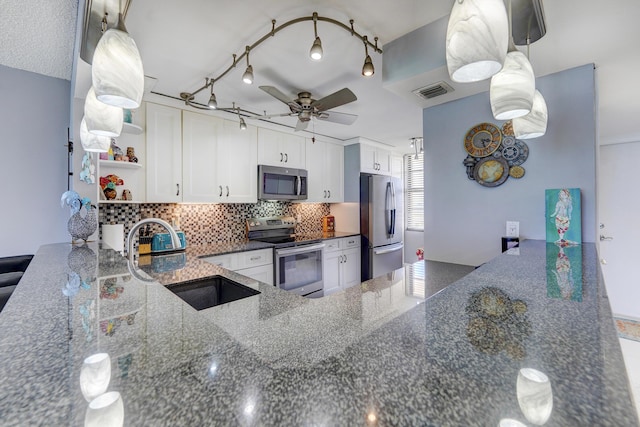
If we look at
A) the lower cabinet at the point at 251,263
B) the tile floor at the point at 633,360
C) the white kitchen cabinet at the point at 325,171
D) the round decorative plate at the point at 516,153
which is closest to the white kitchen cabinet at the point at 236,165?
the lower cabinet at the point at 251,263

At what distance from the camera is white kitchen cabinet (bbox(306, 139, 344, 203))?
157 inches

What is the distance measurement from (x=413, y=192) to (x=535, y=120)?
399 cm

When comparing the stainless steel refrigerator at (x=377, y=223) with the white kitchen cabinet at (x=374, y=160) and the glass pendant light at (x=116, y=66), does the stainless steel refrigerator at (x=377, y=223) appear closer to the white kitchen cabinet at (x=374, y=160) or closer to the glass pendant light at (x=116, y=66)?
the white kitchen cabinet at (x=374, y=160)

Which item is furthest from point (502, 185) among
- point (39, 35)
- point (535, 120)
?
point (39, 35)

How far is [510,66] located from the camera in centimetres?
100

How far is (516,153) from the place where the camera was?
1.94 meters

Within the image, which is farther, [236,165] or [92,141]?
[236,165]

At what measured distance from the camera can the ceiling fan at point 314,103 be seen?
198cm

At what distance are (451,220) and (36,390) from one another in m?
2.36

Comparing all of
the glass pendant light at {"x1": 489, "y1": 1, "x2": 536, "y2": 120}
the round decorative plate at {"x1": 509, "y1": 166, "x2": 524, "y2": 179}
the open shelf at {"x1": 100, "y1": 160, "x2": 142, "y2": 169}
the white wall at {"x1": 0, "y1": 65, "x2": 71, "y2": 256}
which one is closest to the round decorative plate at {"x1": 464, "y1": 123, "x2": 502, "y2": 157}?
the round decorative plate at {"x1": 509, "y1": 166, "x2": 524, "y2": 179}

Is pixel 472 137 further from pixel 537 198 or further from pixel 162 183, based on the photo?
pixel 162 183

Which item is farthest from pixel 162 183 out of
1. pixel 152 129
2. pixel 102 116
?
pixel 102 116

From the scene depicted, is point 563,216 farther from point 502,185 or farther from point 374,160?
point 374,160

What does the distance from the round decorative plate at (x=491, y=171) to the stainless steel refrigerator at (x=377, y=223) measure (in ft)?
6.85
